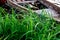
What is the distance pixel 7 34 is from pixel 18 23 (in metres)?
0.23

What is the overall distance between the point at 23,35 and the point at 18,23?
0.75 ft

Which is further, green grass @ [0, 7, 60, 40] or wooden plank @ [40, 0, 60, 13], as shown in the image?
wooden plank @ [40, 0, 60, 13]

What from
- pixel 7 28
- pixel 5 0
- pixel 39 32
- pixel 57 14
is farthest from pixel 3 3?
A: pixel 39 32

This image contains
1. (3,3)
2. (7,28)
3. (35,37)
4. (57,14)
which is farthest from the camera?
(3,3)

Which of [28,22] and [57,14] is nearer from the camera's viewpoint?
[28,22]

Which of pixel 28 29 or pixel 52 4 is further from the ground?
pixel 28 29

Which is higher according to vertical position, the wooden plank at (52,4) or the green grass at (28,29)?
the green grass at (28,29)

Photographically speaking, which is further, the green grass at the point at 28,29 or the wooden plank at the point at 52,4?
the wooden plank at the point at 52,4

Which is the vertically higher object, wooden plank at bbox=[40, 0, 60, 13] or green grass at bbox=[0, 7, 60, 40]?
green grass at bbox=[0, 7, 60, 40]

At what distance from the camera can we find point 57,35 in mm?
3342

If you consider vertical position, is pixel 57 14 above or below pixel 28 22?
below

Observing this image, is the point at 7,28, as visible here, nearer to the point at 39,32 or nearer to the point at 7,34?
the point at 7,34

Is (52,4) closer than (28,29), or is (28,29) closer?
(28,29)

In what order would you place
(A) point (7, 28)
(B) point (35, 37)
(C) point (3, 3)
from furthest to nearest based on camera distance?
1. (C) point (3, 3)
2. (A) point (7, 28)
3. (B) point (35, 37)
